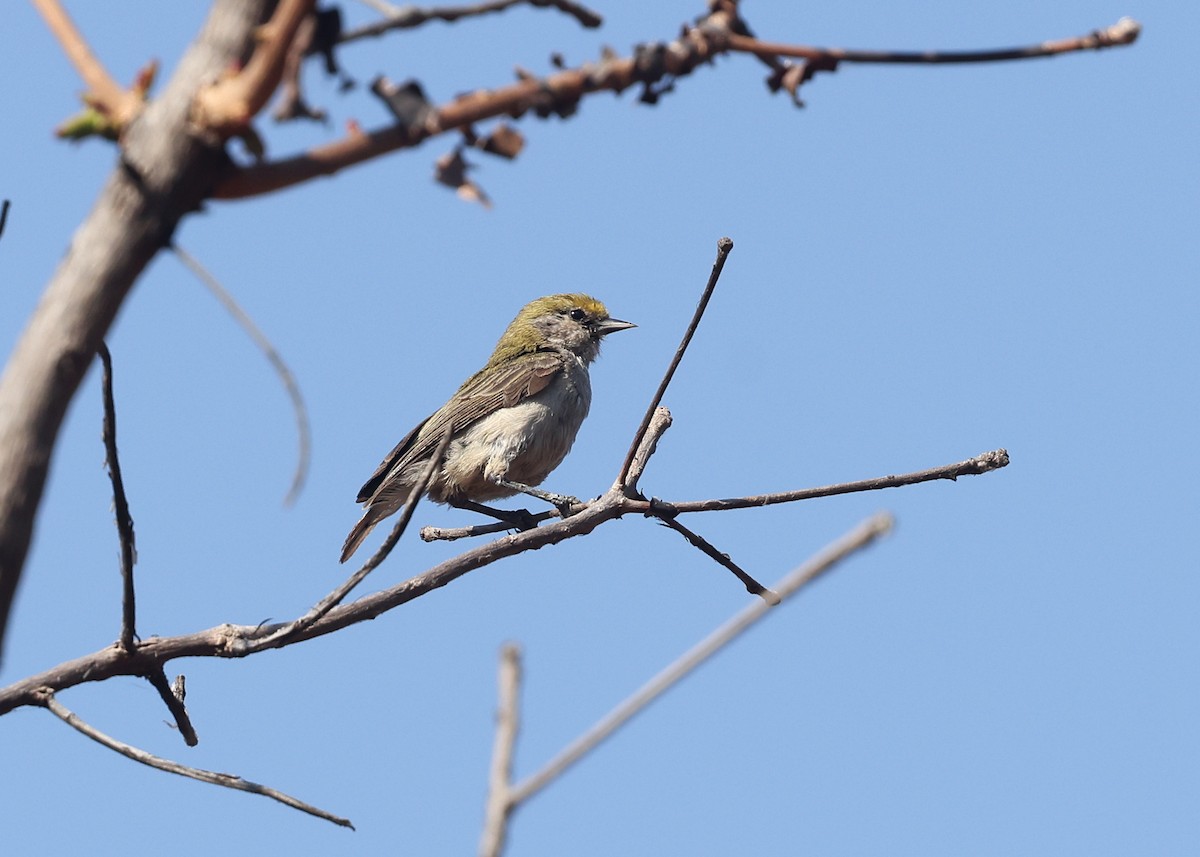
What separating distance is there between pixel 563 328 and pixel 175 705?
26.1ft

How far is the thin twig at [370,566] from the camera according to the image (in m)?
2.51

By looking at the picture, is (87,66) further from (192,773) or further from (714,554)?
(714,554)

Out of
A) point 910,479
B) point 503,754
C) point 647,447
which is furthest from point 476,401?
point 503,754

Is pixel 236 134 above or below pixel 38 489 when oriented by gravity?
above

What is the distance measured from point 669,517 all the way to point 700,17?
291 cm

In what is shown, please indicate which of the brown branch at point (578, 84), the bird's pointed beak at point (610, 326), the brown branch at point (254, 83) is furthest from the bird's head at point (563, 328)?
the brown branch at point (254, 83)

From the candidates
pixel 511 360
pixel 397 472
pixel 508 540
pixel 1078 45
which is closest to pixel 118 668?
pixel 508 540

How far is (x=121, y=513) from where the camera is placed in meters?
3.20

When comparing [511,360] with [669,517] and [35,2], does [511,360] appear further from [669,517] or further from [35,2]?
[35,2]

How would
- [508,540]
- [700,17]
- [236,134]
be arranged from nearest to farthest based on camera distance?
[236,134] → [700,17] → [508,540]

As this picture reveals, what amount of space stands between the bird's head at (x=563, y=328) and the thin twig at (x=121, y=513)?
25.4ft

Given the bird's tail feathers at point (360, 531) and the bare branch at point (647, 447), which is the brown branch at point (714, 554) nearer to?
the bare branch at point (647, 447)

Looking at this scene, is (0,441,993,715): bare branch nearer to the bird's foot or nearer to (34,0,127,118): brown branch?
(34,0,127,118): brown branch

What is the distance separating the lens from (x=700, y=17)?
246 centimetres
